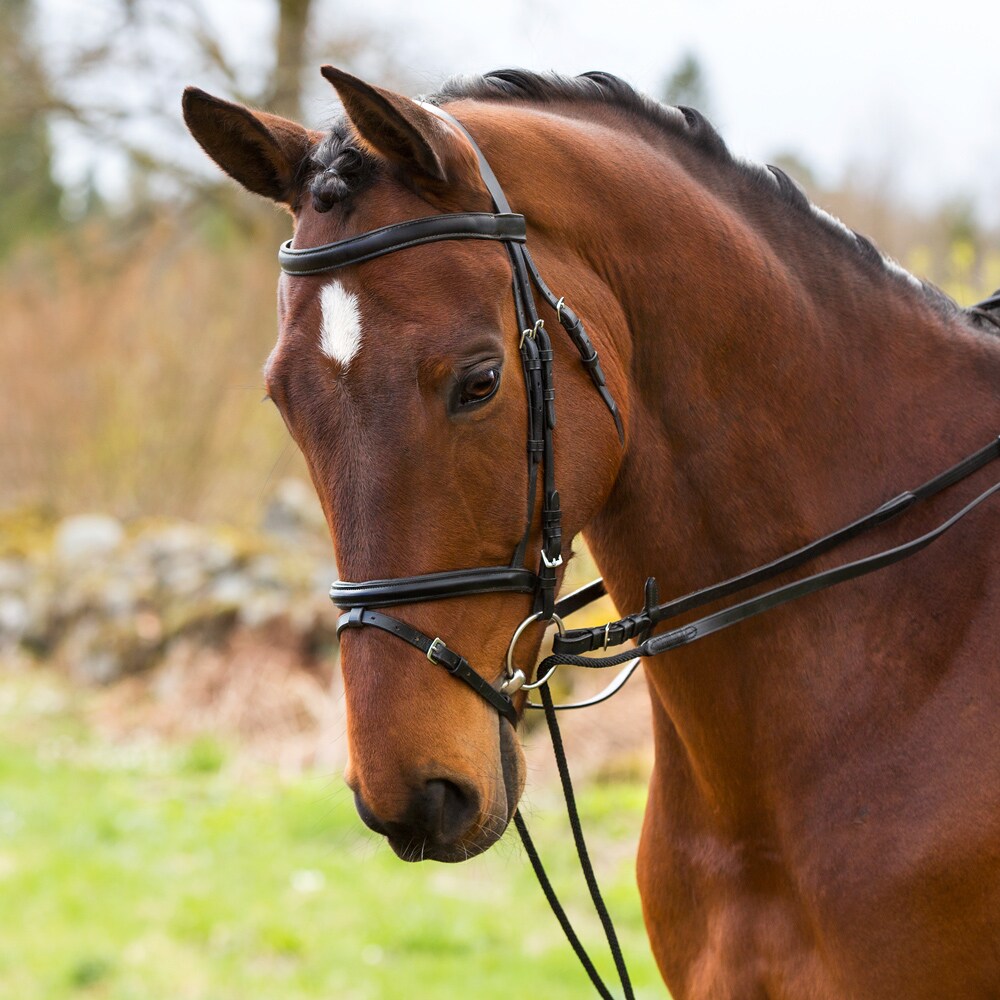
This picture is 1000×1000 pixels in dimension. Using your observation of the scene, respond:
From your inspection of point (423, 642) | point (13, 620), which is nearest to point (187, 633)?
point (13, 620)

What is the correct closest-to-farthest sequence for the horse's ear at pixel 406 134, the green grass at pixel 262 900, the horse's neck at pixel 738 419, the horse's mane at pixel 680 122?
the horse's ear at pixel 406 134
the horse's neck at pixel 738 419
the horse's mane at pixel 680 122
the green grass at pixel 262 900

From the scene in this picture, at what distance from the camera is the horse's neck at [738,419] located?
2240mm

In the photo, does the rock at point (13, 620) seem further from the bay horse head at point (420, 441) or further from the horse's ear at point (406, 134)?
the horse's ear at point (406, 134)

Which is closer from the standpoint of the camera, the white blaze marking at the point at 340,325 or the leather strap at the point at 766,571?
the white blaze marking at the point at 340,325

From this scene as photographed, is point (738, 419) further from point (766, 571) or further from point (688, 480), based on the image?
point (766, 571)

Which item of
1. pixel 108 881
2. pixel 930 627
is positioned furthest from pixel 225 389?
pixel 930 627

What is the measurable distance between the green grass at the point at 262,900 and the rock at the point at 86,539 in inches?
154

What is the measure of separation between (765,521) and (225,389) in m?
10.8

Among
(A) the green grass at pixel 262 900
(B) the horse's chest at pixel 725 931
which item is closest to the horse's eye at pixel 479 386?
(B) the horse's chest at pixel 725 931

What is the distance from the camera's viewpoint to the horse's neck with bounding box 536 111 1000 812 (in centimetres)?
224

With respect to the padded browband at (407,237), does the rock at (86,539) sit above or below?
above

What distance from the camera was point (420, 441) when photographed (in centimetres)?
189

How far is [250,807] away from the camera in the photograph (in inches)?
271

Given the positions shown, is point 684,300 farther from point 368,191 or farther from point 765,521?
point 368,191
